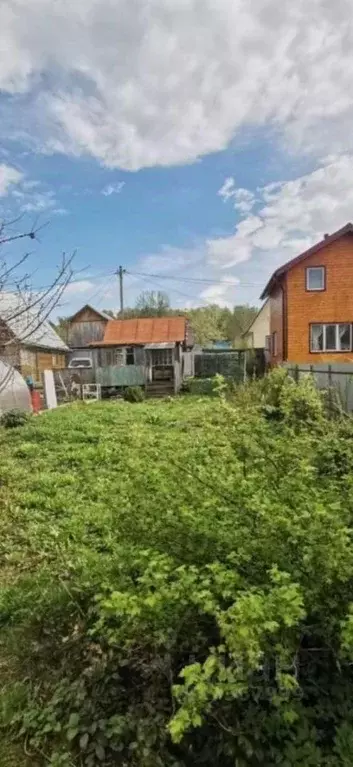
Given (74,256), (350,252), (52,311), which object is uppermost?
(350,252)

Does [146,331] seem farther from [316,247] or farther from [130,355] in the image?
[316,247]

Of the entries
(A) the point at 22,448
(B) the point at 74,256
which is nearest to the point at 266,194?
(A) the point at 22,448

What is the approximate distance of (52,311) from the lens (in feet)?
12.8

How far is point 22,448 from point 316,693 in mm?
6748

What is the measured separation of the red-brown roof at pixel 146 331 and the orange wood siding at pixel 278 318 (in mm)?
4701

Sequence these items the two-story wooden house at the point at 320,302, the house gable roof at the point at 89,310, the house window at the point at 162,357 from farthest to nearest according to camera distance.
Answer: the house gable roof at the point at 89,310 < the house window at the point at 162,357 < the two-story wooden house at the point at 320,302

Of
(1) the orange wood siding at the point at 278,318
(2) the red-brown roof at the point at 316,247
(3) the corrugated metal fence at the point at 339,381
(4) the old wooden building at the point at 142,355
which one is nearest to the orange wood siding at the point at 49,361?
(4) the old wooden building at the point at 142,355

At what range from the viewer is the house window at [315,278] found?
58.6ft

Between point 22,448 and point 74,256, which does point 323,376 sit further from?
point 74,256

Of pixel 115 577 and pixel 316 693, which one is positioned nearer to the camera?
pixel 316 693

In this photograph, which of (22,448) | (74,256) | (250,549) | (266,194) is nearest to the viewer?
(250,549)

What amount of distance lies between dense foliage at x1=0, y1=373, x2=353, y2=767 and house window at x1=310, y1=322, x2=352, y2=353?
51.9ft

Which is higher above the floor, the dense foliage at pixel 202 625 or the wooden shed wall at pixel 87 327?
the wooden shed wall at pixel 87 327

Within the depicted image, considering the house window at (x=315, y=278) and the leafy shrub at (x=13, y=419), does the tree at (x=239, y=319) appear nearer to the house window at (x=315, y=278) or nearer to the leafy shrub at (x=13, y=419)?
the house window at (x=315, y=278)
